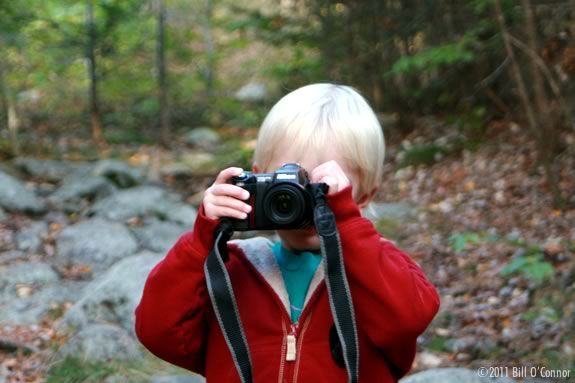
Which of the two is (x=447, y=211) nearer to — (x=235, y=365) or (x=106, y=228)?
(x=106, y=228)

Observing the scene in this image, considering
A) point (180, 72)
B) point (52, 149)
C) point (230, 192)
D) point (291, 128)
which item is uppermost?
point (291, 128)

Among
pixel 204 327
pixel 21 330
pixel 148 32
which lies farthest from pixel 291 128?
pixel 148 32

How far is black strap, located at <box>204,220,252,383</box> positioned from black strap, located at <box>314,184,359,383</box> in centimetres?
21

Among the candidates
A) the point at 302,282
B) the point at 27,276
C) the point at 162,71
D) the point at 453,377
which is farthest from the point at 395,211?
the point at 162,71

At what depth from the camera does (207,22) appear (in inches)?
599

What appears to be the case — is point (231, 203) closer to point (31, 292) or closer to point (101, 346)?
point (101, 346)

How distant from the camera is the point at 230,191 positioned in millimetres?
1689

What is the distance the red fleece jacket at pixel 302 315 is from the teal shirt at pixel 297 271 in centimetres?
6

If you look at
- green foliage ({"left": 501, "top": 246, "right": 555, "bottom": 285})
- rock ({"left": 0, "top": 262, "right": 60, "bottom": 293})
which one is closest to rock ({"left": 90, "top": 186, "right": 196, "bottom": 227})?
rock ({"left": 0, "top": 262, "right": 60, "bottom": 293})

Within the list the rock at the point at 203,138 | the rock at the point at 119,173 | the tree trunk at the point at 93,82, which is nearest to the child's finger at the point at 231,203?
the rock at the point at 119,173

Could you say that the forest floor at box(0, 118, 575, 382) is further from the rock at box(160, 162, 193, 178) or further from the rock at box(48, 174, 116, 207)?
the rock at box(48, 174, 116, 207)

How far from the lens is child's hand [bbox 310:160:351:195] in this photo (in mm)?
1688

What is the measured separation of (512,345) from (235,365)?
8.23ft

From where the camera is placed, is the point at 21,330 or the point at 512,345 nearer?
the point at 512,345
